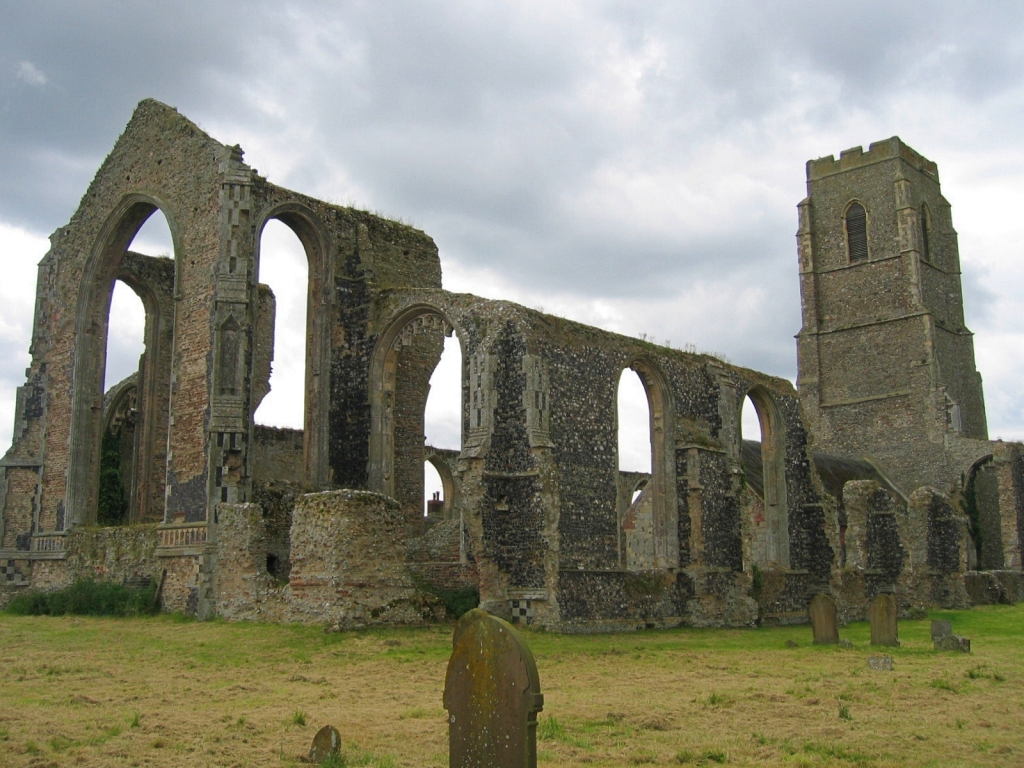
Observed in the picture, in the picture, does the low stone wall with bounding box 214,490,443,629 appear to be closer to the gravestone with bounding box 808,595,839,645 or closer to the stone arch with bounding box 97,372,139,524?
the gravestone with bounding box 808,595,839,645

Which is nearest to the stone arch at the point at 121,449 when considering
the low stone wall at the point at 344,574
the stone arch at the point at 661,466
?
the low stone wall at the point at 344,574

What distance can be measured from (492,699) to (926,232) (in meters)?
41.8

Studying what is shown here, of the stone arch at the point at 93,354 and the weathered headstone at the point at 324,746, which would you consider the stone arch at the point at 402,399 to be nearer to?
the stone arch at the point at 93,354

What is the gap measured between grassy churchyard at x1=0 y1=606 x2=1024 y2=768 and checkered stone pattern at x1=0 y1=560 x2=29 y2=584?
4.51 meters

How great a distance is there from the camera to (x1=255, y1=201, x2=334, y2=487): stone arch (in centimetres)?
1911

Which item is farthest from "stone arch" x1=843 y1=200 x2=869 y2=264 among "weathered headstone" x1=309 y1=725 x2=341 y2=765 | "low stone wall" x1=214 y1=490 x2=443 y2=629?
"weathered headstone" x1=309 y1=725 x2=341 y2=765

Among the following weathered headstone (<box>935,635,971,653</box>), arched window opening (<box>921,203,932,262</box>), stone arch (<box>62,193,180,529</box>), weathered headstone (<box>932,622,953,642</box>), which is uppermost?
arched window opening (<box>921,203,932,262</box>)

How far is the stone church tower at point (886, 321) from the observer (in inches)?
1517

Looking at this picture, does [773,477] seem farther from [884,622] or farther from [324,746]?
[324,746]

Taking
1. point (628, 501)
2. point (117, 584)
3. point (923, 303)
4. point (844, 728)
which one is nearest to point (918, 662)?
point (844, 728)

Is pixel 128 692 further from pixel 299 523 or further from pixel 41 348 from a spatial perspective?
pixel 41 348

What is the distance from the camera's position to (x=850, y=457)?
39250 mm

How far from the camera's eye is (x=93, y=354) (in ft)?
69.4

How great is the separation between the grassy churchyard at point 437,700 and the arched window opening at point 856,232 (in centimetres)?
2900
